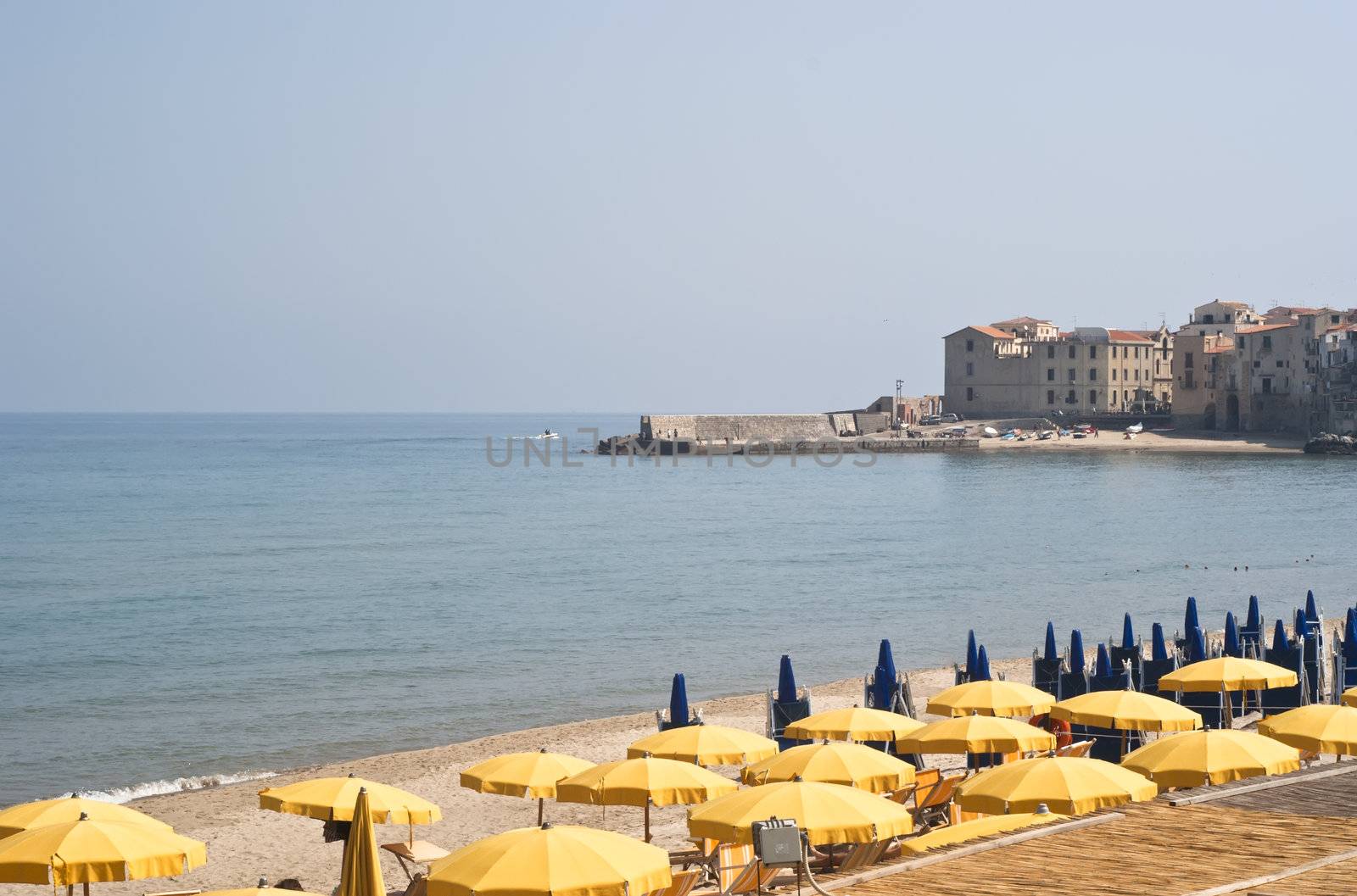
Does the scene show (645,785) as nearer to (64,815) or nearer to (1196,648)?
(64,815)

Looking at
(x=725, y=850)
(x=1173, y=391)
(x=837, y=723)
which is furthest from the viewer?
(x=1173, y=391)

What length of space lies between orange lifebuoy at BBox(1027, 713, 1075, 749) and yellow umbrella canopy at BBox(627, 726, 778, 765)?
311cm

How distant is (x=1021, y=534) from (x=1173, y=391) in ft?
199

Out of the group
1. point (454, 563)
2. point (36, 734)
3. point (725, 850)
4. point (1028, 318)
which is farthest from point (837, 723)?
point (1028, 318)

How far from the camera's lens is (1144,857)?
8.05 m

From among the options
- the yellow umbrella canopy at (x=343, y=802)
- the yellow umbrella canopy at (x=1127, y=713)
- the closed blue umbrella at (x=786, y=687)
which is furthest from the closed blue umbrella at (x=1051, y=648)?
the yellow umbrella canopy at (x=343, y=802)

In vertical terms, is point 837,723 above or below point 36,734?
above

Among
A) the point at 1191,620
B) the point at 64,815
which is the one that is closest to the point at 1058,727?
the point at 1191,620

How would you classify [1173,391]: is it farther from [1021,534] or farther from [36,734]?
[36,734]

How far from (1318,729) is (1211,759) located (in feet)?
5.96

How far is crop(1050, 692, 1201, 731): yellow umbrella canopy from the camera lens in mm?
14148

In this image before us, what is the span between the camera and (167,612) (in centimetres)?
3719

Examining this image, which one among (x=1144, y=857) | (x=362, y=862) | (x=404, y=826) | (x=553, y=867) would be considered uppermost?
(x=362, y=862)

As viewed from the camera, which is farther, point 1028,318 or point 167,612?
point 1028,318
